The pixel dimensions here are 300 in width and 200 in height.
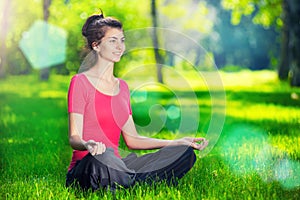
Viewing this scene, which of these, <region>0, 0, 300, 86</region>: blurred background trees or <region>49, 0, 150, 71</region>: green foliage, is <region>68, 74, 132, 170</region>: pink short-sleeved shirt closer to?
<region>0, 0, 300, 86</region>: blurred background trees

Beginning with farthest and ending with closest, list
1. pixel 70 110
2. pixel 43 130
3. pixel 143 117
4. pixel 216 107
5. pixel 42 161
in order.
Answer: pixel 143 117
pixel 43 130
pixel 42 161
pixel 216 107
pixel 70 110

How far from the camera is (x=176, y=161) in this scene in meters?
3.34

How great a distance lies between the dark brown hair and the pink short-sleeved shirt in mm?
223

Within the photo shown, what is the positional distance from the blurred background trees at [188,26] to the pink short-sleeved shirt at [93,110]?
1.02ft

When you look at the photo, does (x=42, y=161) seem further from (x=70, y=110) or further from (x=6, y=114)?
(x=6, y=114)

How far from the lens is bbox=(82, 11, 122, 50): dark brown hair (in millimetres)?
3242

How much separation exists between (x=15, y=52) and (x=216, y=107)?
15524 mm

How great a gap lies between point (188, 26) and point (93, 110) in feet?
74.6

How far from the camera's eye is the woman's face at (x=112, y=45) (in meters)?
3.21

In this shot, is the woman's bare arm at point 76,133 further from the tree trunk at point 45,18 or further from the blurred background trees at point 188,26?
the tree trunk at point 45,18

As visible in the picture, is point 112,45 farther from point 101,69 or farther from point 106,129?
point 106,129

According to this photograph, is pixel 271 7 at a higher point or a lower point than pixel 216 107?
lower

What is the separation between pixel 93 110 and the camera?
3.18m

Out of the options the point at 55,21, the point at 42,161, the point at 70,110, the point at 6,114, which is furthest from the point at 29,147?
the point at 55,21
